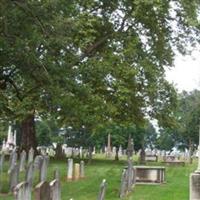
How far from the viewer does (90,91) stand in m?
23.2

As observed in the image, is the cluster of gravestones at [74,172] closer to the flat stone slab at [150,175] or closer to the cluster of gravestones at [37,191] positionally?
the flat stone slab at [150,175]

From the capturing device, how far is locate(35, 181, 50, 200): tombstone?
10.4 meters

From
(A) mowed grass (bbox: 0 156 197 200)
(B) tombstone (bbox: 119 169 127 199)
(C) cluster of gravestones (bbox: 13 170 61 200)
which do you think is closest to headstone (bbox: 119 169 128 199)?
(B) tombstone (bbox: 119 169 127 199)

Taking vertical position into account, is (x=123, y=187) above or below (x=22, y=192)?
below

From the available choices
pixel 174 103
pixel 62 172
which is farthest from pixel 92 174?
pixel 174 103

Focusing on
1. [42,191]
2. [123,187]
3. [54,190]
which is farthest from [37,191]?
[123,187]

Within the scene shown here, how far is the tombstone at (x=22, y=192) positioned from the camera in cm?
1014

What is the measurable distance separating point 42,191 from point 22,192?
41cm

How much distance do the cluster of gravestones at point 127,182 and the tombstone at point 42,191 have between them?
7.85 meters

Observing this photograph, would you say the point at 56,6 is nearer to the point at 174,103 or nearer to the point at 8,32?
the point at 8,32

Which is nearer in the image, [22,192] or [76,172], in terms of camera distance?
[22,192]

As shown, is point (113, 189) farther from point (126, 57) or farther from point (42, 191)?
point (126, 57)

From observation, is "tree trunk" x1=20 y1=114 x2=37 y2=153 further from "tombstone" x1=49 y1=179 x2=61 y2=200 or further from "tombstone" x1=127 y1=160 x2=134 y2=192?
"tombstone" x1=49 y1=179 x2=61 y2=200

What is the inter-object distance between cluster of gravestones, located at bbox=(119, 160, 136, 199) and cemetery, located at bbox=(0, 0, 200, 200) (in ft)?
0.12
